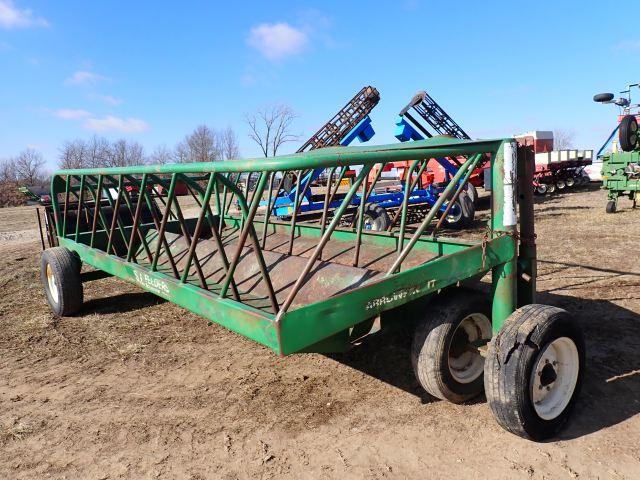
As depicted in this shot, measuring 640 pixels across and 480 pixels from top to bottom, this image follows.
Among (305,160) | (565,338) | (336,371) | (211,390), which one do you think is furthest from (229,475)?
(565,338)

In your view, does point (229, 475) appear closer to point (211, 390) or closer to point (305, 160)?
point (211, 390)

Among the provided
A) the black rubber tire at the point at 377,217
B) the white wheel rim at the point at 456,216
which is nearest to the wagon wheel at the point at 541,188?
the white wheel rim at the point at 456,216

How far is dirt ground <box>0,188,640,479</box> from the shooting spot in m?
2.59

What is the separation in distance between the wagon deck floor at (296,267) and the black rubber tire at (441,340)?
1.74ft

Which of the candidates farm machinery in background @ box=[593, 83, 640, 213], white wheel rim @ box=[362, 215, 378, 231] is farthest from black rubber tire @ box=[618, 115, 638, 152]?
white wheel rim @ box=[362, 215, 378, 231]

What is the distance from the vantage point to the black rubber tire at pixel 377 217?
31.6ft

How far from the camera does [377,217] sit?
975 centimetres

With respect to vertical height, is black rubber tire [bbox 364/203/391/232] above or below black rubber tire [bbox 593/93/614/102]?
below

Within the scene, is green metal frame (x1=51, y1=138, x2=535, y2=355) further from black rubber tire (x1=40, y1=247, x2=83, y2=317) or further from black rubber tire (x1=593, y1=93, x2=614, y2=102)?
black rubber tire (x1=593, y1=93, x2=614, y2=102)

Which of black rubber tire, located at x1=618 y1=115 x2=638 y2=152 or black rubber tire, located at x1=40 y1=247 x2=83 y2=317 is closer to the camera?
black rubber tire, located at x1=40 y1=247 x2=83 y2=317

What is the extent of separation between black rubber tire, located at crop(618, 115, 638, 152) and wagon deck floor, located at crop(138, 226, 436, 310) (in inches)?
410

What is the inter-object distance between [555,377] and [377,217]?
7.08m

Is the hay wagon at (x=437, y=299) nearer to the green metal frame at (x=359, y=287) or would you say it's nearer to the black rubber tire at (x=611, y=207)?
the green metal frame at (x=359, y=287)

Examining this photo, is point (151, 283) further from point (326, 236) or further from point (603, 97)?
point (603, 97)
